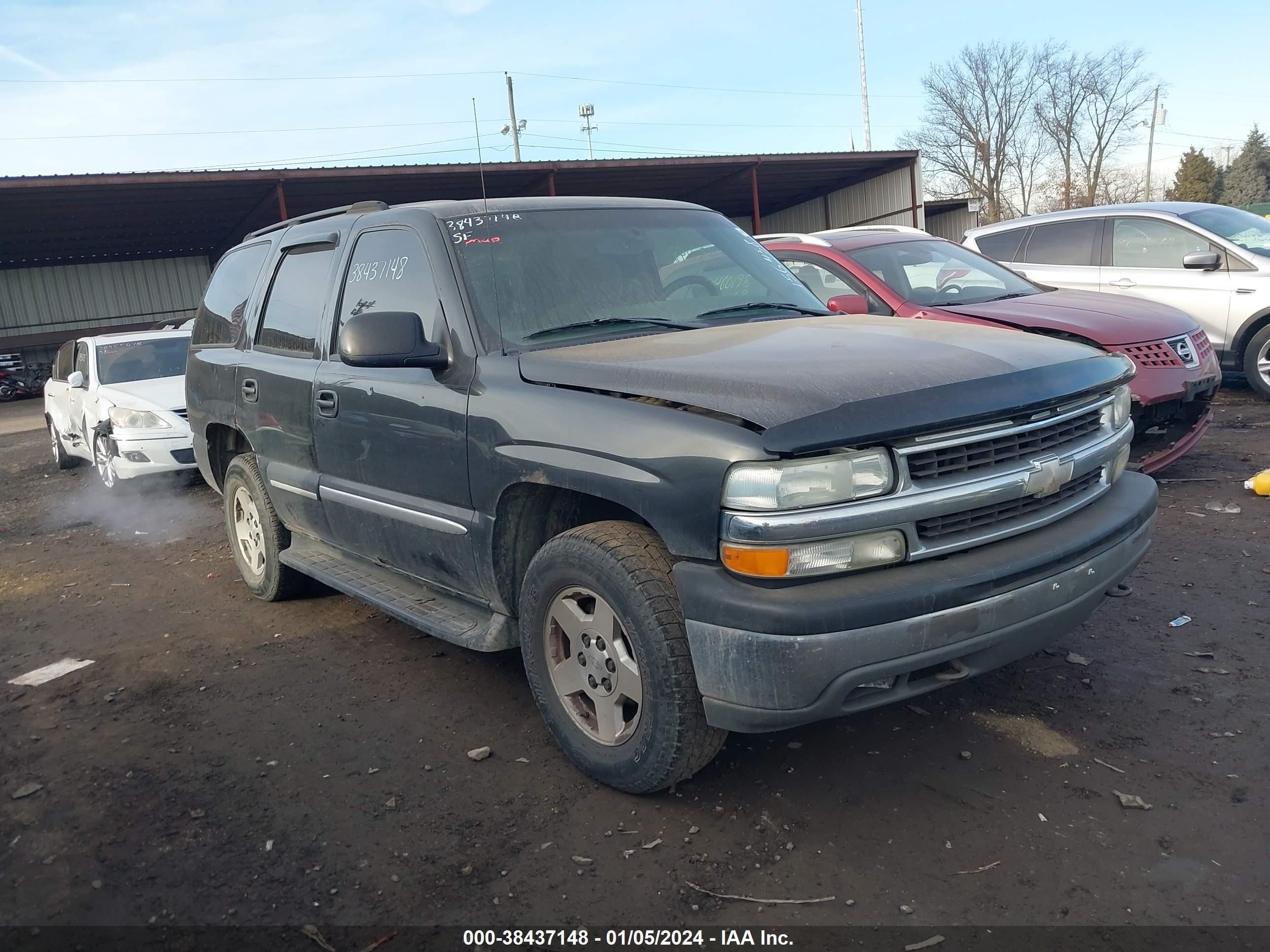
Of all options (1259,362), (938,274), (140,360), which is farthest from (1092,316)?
(140,360)

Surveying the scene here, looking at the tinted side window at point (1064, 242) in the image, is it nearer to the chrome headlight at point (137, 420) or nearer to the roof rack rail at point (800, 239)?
the roof rack rail at point (800, 239)

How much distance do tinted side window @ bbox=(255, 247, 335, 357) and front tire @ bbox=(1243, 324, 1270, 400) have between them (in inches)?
316

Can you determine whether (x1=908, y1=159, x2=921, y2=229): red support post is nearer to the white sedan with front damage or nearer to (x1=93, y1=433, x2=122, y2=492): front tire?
the white sedan with front damage

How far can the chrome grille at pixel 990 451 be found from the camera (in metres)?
2.65

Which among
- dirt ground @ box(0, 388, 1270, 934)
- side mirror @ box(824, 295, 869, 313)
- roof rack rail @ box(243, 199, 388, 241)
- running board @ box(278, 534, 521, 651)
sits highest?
roof rack rail @ box(243, 199, 388, 241)

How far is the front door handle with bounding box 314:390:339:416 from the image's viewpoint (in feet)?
13.5

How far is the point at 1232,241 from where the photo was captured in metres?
8.65

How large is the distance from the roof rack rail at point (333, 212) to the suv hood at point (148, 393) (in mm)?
4112

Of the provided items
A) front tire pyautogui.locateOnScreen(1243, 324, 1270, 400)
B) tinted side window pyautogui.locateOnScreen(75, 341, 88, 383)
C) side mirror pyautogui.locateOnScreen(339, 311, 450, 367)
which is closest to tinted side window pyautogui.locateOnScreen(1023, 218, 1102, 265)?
front tire pyautogui.locateOnScreen(1243, 324, 1270, 400)

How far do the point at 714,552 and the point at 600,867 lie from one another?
933mm

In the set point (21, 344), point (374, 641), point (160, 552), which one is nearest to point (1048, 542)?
point (374, 641)

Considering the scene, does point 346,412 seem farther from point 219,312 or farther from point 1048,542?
point 1048,542

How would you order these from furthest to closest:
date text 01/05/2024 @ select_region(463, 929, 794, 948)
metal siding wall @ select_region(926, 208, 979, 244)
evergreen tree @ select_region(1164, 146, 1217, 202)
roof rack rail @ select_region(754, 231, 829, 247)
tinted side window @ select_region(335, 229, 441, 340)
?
1. evergreen tree @ select_region(1164, 146, 1217, 202)
2. metal siding wall @ select_region(926, 208, 979, 244)
3. roof rack rail @ select_region(754, 231, 829, 247)
4. tinted side window @ select_region(335, 229, 441, 340)
5. date text 01/05/2024 @ select_region(463, 929, 794, 948)

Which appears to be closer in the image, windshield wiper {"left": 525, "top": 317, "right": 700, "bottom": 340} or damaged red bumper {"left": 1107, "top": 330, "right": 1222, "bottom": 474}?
windshield wiper {"left": 525, "top": 317, "right": 700, "bottom": 340}
